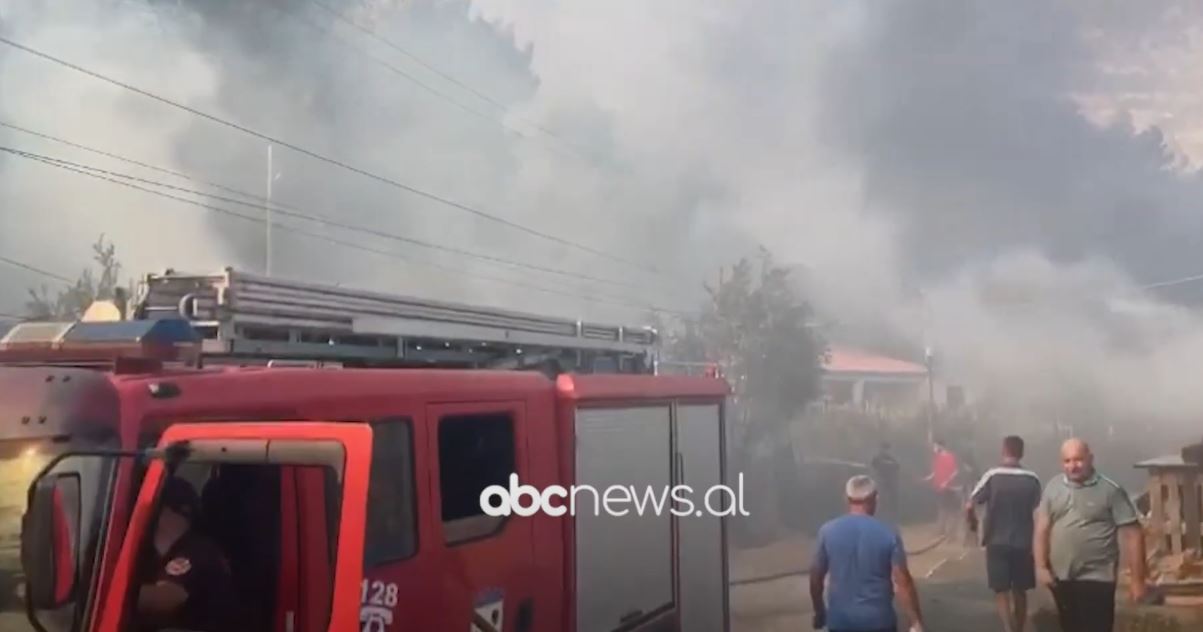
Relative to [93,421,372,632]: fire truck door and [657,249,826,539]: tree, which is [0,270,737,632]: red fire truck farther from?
[657,249,826,539]: tree

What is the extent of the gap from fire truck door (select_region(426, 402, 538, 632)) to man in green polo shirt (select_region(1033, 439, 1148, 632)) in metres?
2.81

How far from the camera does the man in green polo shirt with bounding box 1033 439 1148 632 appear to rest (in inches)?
222

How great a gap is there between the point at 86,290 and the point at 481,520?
5.39m

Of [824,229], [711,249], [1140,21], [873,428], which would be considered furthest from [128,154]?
[1140,21]

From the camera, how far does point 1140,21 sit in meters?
6.84

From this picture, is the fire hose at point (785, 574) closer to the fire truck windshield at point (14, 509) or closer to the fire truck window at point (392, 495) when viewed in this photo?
the fire truck window at point (392, 495)

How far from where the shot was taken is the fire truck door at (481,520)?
12.0 feet

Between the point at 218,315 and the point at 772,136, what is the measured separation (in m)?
4.14

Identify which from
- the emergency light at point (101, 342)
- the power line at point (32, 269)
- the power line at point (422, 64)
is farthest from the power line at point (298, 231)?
the emergency light at point (101, 342)

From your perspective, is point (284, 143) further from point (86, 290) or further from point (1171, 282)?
point (1171, 282)

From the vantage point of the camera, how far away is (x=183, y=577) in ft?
9.70

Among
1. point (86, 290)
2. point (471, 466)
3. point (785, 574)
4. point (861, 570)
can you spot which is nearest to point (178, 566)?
point (471, 466)

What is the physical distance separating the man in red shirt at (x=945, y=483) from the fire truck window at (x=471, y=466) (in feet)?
9.80

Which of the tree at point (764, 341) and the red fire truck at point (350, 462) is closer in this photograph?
the red fire truck at point (350, 462)
